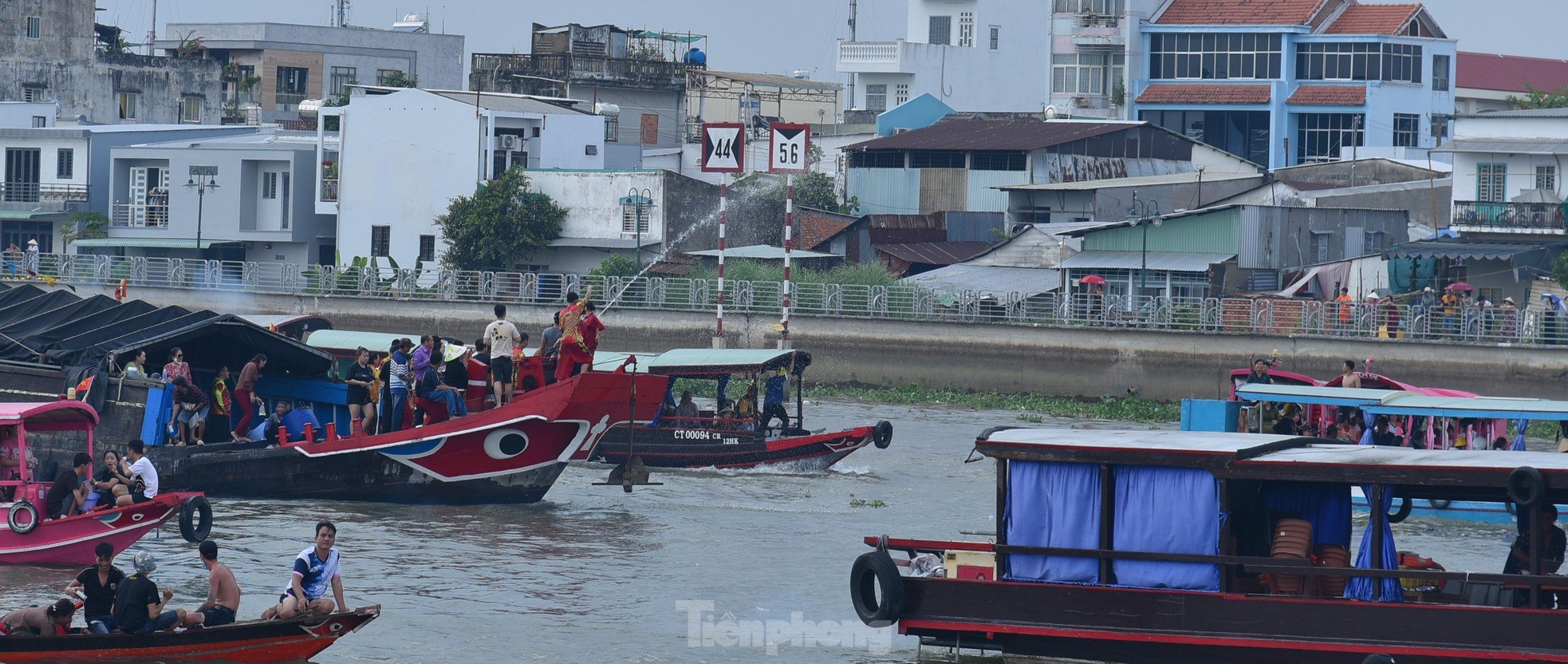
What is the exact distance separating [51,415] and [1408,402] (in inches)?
576

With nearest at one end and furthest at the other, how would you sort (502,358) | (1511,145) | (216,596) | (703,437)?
(216,596), (502,358), (703,437), (1511,145)

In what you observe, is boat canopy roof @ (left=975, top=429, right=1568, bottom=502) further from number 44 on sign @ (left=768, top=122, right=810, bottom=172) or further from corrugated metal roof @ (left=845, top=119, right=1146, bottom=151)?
corrugated metal roof @ (left=845, top=119, right=1146, bottom=151)

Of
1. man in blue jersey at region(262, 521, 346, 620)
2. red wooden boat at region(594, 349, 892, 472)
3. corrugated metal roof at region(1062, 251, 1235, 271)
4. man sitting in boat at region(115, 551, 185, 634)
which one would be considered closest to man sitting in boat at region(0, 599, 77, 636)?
man sitting in boat at region(115, 551, 185, 634)

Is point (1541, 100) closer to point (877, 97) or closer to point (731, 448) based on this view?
point (877, 97)

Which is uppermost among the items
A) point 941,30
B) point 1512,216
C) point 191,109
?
point 941,30

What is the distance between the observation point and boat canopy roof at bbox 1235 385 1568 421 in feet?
67.8

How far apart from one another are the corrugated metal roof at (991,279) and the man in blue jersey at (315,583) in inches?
1080

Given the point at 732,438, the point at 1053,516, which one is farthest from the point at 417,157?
the point at 1053,516

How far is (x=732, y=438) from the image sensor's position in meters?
25.6

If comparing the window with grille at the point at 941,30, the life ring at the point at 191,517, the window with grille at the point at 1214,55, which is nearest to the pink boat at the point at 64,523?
A: the life ring at the point at 191,517

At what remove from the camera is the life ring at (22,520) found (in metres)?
16.5

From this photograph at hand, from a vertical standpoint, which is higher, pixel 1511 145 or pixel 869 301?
pixel 1511 145

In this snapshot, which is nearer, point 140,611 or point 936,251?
point 140,611

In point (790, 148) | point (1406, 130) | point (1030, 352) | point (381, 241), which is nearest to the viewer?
point (790, 148)
